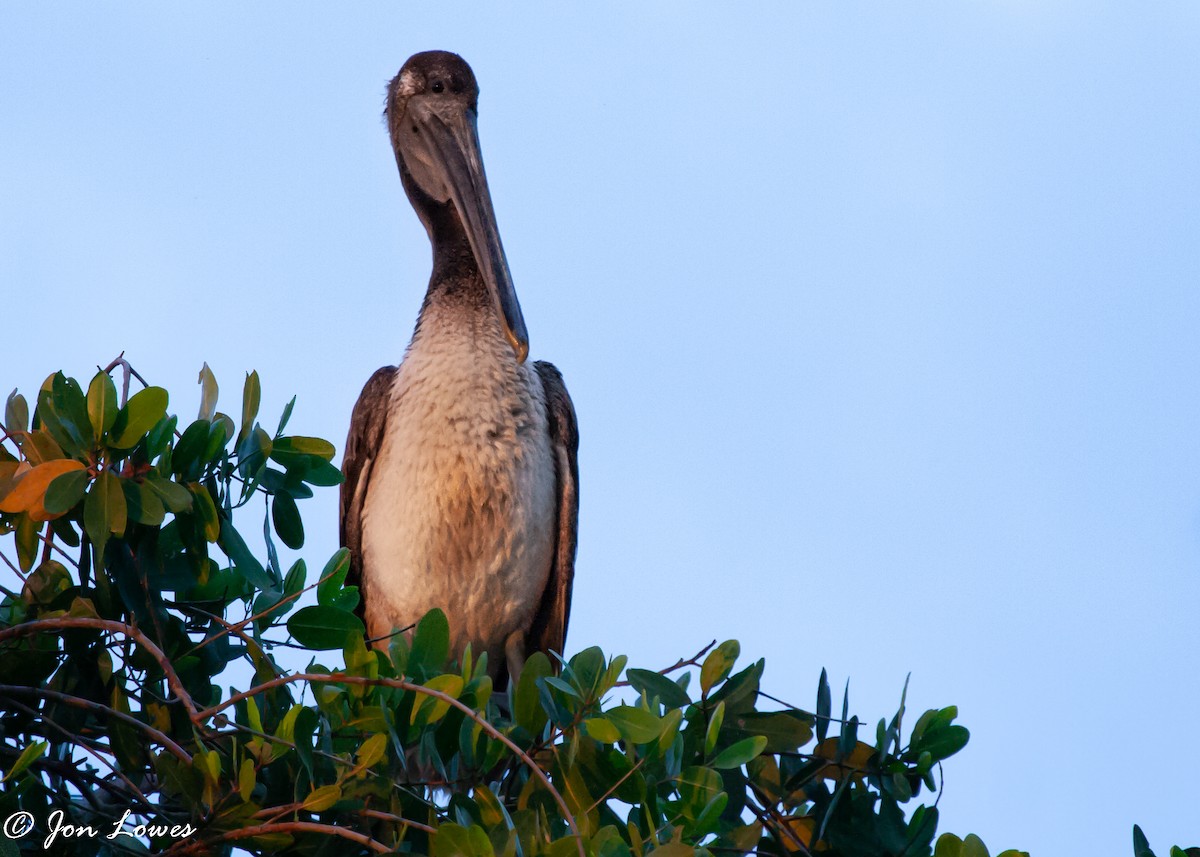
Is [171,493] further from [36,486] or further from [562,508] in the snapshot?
[562,508]

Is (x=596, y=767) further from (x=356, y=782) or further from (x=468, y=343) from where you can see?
(x=468, y=343)

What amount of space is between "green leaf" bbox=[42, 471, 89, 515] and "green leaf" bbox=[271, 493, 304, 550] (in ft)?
2.26

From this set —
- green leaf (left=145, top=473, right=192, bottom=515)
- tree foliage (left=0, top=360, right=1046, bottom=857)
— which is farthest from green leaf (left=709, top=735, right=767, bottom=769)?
green leaf (left=145, top=473, right=192, bottom=515)

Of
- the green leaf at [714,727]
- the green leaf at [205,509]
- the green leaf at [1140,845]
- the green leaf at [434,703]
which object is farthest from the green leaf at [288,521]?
the green leaf at [1140,845]

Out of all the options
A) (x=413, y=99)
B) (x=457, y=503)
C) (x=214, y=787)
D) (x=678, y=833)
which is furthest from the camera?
(x=413, y=99)

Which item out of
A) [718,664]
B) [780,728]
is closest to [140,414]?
[718,664]

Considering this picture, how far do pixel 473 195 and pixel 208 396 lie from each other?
2.86 m

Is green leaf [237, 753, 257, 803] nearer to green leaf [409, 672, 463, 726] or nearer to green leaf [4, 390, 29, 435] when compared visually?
green leaf [409, 672, 463, 726]

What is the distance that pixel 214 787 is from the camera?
285 cm

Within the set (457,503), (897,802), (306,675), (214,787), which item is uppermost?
(457,503)

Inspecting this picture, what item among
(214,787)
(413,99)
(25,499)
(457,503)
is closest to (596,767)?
(214,787)

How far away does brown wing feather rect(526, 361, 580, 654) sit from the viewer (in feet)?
18.1

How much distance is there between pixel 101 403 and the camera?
118 inches

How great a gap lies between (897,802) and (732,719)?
450mm
